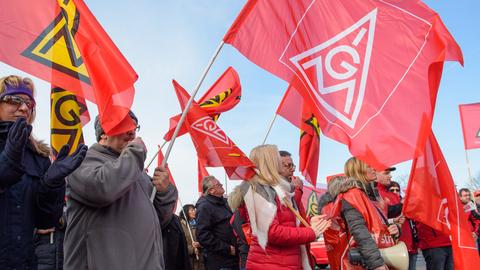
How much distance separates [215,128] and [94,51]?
132 inches

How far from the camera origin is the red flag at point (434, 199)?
512cm

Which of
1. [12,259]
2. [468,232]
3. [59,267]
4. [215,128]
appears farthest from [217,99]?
[12,259]

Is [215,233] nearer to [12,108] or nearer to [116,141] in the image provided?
[116,141]

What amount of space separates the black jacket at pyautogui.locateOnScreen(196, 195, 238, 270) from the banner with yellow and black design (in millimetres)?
3295

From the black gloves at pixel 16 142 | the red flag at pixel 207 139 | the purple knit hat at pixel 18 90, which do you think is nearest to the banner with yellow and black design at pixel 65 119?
the purple knit hat at pixel 18 90

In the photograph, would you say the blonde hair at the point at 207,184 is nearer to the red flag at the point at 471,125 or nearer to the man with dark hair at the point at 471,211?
the man with dark hair at the point at 471,211

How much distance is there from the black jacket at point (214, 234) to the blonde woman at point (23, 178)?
3.79m

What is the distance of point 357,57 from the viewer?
4.17 m

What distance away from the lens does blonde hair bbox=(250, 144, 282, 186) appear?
440cm

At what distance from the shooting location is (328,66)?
13.7ft

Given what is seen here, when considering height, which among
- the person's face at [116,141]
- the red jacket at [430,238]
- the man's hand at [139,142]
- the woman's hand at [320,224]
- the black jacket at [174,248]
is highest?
the person's face at [116,141]

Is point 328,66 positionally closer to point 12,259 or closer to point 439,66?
point 439,66

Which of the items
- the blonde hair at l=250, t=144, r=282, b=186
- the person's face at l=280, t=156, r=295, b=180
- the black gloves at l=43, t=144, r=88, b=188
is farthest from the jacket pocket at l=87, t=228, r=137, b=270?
the person's face at l=280, t=156, r=295, b=180

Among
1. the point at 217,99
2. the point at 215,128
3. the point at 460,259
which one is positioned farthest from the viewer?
the point at 217,99
